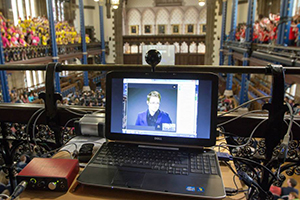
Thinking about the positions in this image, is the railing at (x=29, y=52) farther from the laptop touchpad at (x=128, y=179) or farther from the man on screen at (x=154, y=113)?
the laptop touchpad at (x=128, y=179)

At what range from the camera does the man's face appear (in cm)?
125

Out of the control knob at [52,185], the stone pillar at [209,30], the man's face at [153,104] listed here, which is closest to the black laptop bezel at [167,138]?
the man's face at [153,104]

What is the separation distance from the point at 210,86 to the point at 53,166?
823 mm

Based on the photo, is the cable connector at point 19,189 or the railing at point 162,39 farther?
the railing at point 162,39

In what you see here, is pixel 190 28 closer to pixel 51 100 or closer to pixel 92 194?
pixel 51 100

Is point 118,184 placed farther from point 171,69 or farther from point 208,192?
point 171,69

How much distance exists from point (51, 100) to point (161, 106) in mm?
801

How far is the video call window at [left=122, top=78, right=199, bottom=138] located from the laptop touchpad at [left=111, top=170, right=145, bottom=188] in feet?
0.87

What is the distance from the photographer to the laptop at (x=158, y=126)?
110cm

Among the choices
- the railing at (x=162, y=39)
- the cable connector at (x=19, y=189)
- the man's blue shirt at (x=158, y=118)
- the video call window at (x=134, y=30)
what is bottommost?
the cable connector at (x=19, y=189)

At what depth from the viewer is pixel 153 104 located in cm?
125

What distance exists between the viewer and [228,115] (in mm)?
1592

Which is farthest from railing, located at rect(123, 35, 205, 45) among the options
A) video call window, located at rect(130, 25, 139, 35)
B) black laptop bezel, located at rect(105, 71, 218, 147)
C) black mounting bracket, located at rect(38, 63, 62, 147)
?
black laptop bezel, located at rect(105, 71, 218, 147)

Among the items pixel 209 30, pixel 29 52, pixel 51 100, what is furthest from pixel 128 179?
Answer: pixel 209 30
